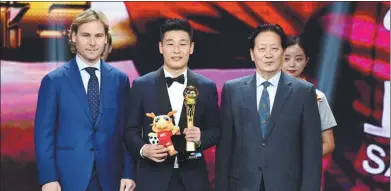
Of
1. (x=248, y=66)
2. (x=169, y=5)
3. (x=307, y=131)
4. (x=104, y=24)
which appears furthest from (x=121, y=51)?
(x=307, y=131)

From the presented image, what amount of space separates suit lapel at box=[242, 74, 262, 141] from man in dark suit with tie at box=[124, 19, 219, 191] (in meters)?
0.23

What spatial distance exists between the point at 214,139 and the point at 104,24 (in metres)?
0.98

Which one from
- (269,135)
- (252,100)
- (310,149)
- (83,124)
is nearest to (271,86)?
(252,100)

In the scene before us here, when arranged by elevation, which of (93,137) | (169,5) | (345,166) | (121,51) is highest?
(169,5)

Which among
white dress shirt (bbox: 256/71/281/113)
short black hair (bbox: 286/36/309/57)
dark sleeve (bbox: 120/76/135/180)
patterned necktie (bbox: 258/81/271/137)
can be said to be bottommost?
dark sleeve (bbox: 120/76/135/180)

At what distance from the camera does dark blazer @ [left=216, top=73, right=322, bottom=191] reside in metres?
3.69

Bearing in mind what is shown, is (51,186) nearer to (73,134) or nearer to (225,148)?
(73,134)

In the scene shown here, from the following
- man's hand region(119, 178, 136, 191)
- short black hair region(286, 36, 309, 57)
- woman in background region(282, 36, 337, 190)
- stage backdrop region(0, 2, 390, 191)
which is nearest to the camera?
man's hand region(119, 178, 136, 191)

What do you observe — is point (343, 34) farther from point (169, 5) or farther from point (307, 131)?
point (307, 131)

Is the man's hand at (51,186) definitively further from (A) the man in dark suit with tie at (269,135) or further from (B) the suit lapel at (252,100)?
(B) the suit lapel at (252,100)

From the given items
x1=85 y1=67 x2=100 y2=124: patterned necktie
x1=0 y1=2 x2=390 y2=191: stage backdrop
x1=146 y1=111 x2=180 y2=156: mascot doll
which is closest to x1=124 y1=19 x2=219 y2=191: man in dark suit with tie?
x1=146 y1=111 x2=180 y2=156: mascot doll

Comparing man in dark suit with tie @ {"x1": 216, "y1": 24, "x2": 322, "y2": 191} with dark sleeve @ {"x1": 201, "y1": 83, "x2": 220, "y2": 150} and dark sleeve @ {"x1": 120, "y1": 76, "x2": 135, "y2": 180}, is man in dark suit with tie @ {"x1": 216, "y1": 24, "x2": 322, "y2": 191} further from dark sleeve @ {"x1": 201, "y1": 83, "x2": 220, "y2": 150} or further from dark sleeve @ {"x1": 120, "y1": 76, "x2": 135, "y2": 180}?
dark sleeve @ {"x1": 120, "y1": 76, "x2": 135, "y2": 180}

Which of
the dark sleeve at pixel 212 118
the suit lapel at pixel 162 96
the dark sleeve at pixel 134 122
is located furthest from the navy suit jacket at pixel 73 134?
the dark sleeve at pixel 212 118

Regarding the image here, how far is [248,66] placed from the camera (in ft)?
18.6
